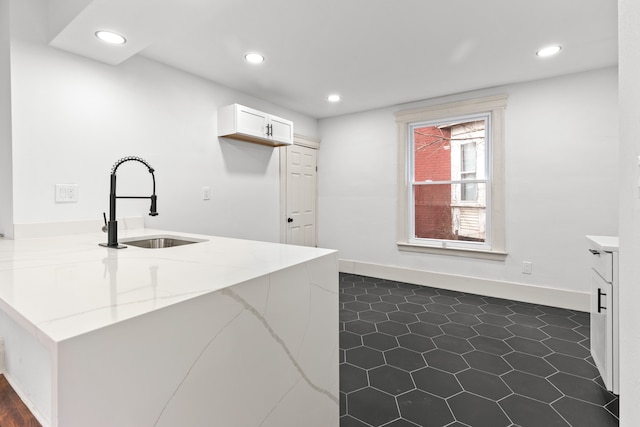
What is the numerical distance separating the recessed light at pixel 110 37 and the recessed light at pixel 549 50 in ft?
10.5

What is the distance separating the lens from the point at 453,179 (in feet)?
12.9

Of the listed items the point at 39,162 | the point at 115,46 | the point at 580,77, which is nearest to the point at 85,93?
the point at 115,46

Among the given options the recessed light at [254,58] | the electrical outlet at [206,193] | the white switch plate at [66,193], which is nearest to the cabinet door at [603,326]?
the recessed light at [254,58]

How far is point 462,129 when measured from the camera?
3885mm

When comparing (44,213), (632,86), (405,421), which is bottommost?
(405,421)

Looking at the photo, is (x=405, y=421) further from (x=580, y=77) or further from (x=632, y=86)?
(x=580, y=77)

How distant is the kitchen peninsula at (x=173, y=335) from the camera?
1.98ft

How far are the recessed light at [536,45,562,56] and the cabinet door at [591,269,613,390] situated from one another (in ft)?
6.05

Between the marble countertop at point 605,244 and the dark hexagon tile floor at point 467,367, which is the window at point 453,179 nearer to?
the dark hexagon tile floor at point 467,367

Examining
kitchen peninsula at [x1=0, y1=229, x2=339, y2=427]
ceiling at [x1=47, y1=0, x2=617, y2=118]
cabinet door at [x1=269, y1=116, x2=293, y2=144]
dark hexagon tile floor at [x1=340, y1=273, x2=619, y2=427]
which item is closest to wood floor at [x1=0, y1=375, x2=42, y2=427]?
kitchen peninsula at [x1=0, y1=229, x2=339, y2=427]

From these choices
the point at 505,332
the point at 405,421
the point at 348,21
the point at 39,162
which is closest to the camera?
the point at 405,421

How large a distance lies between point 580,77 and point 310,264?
11.6 feet

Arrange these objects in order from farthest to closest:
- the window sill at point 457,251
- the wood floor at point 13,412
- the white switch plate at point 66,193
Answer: the window sill at point 457,251 < the white switch plate at point 66,193 < the wood floor at point 13,412

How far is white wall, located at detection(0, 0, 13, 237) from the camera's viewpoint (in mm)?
1954
